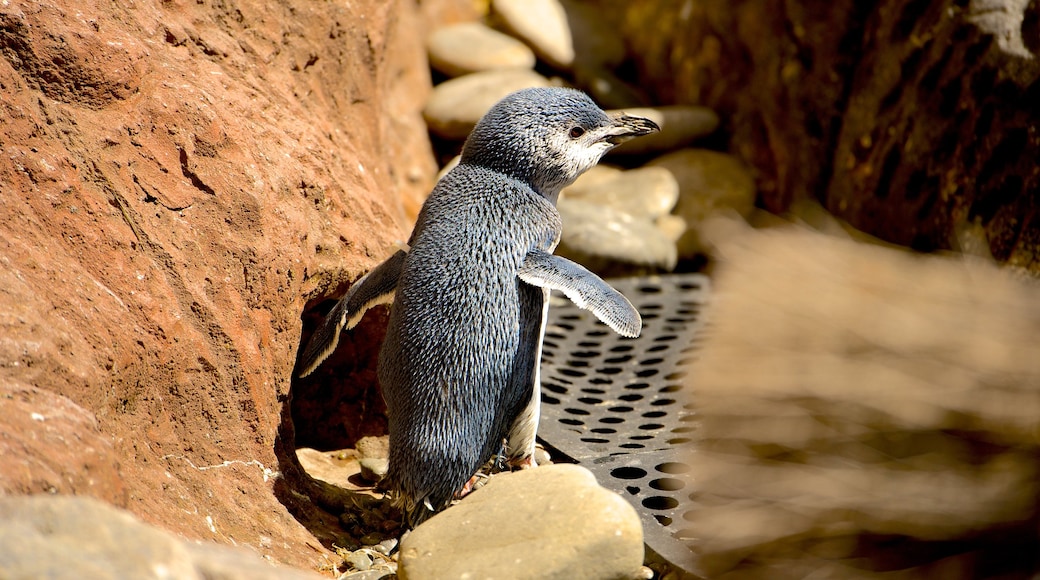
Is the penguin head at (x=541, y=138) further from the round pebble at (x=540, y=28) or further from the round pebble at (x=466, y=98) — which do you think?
the round pebble at (x=540, y=28)

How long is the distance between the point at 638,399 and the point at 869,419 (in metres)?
2.08

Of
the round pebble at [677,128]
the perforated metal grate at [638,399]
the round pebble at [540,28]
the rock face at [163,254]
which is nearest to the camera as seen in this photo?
the rock face at [163,254]

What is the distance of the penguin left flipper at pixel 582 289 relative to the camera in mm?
2770

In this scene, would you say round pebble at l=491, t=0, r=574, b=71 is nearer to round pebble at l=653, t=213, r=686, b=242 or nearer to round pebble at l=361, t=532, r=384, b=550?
round pebble at l=653, t=213, r=686, b=242

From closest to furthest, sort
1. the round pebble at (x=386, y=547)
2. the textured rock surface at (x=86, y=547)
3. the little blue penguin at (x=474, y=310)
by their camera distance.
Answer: the textured rock surface at (x=86, y=547)
the little blue penguin at (x=474, y=310)
the round pebble at (x=386, y=547)

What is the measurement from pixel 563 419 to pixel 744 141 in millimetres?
2762

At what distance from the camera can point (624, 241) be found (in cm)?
495

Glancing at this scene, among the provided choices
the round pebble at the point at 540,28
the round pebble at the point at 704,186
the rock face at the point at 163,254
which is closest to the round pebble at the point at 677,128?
the round pebble at the point at 704,186

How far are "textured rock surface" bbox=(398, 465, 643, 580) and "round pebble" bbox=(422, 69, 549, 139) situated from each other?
3450mm

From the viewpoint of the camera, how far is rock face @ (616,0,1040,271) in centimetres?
366

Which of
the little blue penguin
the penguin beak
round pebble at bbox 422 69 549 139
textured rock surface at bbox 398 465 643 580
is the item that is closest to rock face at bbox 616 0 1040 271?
Result: round pebble at bbox 422 69 549 139

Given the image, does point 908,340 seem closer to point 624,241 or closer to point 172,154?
point 172,154

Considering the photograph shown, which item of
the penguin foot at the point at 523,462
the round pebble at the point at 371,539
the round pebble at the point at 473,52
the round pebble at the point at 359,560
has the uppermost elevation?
the round pebble at the point at 473,52

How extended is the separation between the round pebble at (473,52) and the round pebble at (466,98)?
21 centimetres
